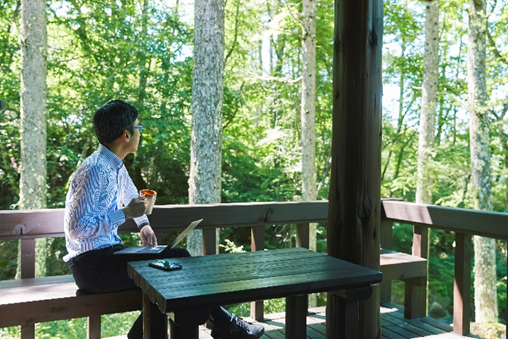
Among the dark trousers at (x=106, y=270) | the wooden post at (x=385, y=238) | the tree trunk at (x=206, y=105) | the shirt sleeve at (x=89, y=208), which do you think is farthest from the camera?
the tree trunk at (x=206, y=105)

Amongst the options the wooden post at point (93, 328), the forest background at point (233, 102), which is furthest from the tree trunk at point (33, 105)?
the wooden post at point (93, 328)

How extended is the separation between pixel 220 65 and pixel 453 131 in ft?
33.6

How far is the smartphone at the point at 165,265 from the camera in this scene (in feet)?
6.58

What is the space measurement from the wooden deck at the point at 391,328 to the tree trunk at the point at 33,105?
611cm

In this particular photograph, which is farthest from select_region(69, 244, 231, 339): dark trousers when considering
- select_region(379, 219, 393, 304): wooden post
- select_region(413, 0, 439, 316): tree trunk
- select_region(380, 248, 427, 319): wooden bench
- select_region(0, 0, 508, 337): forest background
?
select_region(413, 0, 439, 316): tree trunk

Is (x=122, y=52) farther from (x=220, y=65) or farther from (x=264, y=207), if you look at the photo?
(x=264, y=207)

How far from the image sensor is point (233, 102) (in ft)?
39.8

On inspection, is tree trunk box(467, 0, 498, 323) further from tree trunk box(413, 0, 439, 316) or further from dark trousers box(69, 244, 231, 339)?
dark trousers box(69, 244, 231, 339)

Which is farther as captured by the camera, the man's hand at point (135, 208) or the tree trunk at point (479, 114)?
the tree trunk at point (479, 114)

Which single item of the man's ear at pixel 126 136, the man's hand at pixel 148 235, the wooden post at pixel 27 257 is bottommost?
the wooden post at pixel 27 257

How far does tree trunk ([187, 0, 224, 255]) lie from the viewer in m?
6.49

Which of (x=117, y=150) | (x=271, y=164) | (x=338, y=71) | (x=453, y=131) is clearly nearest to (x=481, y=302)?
(x=271, y=164)

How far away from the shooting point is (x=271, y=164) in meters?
12.5

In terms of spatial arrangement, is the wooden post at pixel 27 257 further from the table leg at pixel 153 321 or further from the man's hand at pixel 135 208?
the table leg at pixel 153 321
